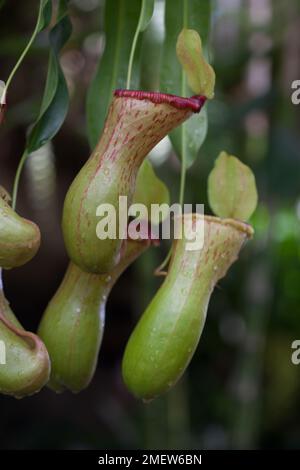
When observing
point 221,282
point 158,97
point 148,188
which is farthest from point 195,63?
point 221,282

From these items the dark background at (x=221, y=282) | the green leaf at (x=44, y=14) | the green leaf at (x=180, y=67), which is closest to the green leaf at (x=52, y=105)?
the green leaf at (x=44, y=14)

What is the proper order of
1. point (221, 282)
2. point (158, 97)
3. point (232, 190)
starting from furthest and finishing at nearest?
point (221, 282)
point (232, 190)
point (158, 97)

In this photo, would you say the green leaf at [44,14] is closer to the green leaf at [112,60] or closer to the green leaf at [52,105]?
the green leaf at [52,105]

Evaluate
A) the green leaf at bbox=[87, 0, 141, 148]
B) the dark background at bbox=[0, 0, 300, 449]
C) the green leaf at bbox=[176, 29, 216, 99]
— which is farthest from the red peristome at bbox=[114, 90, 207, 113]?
the dark background at bbox=[0, 0, 300, 449]

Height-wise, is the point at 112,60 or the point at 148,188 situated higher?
the point at 112,60

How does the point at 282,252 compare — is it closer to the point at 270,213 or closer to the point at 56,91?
the point at 270,213

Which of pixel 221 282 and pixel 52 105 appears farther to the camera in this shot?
pixel 221 282

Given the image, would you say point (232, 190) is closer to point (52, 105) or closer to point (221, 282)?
point (52, 105)

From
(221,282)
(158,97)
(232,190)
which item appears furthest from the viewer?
(221,282)
